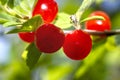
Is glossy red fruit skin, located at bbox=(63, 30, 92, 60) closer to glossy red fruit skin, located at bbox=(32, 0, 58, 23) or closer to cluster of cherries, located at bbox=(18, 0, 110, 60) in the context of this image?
cluster of cherries, located at bbox=(18, 0, 110, 60)

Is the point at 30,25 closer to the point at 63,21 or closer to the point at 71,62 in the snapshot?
the point at 63,21

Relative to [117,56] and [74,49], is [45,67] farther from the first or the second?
[74,49]

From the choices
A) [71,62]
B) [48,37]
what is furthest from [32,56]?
[71,62]

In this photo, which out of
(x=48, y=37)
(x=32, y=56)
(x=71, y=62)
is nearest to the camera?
(x=48, y=37)

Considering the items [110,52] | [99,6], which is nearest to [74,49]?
[110,52]

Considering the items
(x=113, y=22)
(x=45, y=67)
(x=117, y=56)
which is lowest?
(x=45, y=67)
